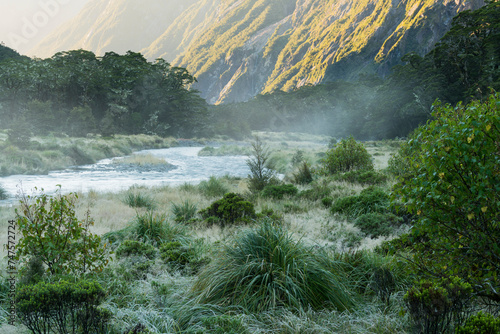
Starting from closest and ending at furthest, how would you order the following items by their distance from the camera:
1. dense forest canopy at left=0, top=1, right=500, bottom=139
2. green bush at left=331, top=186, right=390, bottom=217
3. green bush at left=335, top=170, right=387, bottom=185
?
green bush at left=331, top=186, right=390, bottom=217, green bush at left=335, top=170, right=387, bottom=185, dense forest canopy at left=0, top=1, right=500, bottom=139

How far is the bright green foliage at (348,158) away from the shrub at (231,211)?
7.36 meters

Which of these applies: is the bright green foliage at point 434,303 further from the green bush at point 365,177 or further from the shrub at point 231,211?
the green bush at point 365,177

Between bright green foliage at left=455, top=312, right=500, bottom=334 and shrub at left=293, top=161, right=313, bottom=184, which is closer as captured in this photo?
bright green foliage at left=455, top=312, right=500, bottom=334

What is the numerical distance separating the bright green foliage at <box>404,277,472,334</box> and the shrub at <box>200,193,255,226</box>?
5349 millimetres

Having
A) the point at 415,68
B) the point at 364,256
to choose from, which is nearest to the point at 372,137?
the point at 415,68

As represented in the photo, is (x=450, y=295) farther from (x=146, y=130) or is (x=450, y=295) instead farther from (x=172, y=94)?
(x=172, y=94)

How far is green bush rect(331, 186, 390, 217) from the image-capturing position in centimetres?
816

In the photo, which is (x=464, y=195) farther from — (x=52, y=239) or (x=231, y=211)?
(x=231, y=211)

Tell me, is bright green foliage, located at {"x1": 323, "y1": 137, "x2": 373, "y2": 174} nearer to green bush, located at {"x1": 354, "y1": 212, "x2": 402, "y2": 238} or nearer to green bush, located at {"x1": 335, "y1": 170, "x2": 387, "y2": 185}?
green bush, located at {"x1": 335, "y1": 170, "x2": 387, "y2": 185}

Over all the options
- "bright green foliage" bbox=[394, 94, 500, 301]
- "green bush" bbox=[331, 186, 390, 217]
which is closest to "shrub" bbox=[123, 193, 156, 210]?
"green bush" bbox=[331, 186, 390, 217]

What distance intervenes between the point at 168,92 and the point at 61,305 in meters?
65.0

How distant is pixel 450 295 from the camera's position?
261 centimetres

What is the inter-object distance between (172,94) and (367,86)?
161ft

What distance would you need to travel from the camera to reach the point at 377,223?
7.20 m
